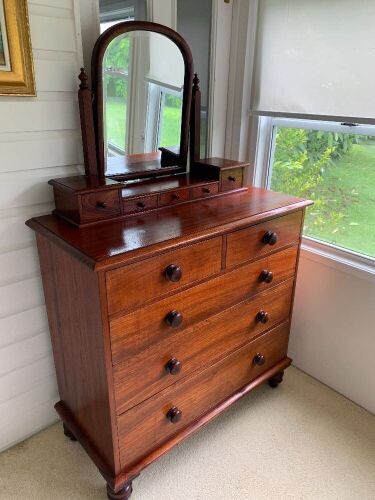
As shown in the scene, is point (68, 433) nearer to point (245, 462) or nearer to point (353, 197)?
point (245, 462)

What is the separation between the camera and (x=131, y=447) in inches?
51.8

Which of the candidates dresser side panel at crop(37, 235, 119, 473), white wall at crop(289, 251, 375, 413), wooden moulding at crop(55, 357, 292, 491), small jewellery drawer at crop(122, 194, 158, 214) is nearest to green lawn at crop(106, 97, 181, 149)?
small jewellery drawer at crop(122, 194, 158, 214)

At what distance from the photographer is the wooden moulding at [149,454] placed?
132 cm

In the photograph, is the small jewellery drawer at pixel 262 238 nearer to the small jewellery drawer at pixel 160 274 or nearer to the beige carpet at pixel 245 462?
the small jewellery drawer at pixel 160 274

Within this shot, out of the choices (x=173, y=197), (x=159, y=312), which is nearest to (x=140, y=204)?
(x=173, y=197)

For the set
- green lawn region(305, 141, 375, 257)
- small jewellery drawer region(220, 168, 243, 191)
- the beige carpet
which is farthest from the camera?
green lawn region(305, 141, 375, 257)

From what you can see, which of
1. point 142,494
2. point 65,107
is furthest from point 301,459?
point 65,107

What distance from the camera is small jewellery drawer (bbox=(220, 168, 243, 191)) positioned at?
1551 millimetres

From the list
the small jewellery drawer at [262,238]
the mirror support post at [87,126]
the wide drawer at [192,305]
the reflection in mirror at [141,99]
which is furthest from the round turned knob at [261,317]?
the mirror support post at [87,126]

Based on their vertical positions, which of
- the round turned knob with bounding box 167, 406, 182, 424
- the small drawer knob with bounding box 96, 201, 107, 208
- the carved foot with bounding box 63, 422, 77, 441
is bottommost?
the carved foot with bounding box 63, 422, 77, 441

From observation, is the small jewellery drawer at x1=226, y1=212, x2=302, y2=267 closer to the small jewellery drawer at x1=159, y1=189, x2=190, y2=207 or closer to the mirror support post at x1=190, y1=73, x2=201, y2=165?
the small jewellery drawer at x1=159, y1=189, x2=190, y2=207

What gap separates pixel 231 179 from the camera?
158cm

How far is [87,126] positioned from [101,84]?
15cm

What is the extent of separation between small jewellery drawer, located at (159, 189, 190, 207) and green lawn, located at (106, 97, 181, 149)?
25 centimetres
